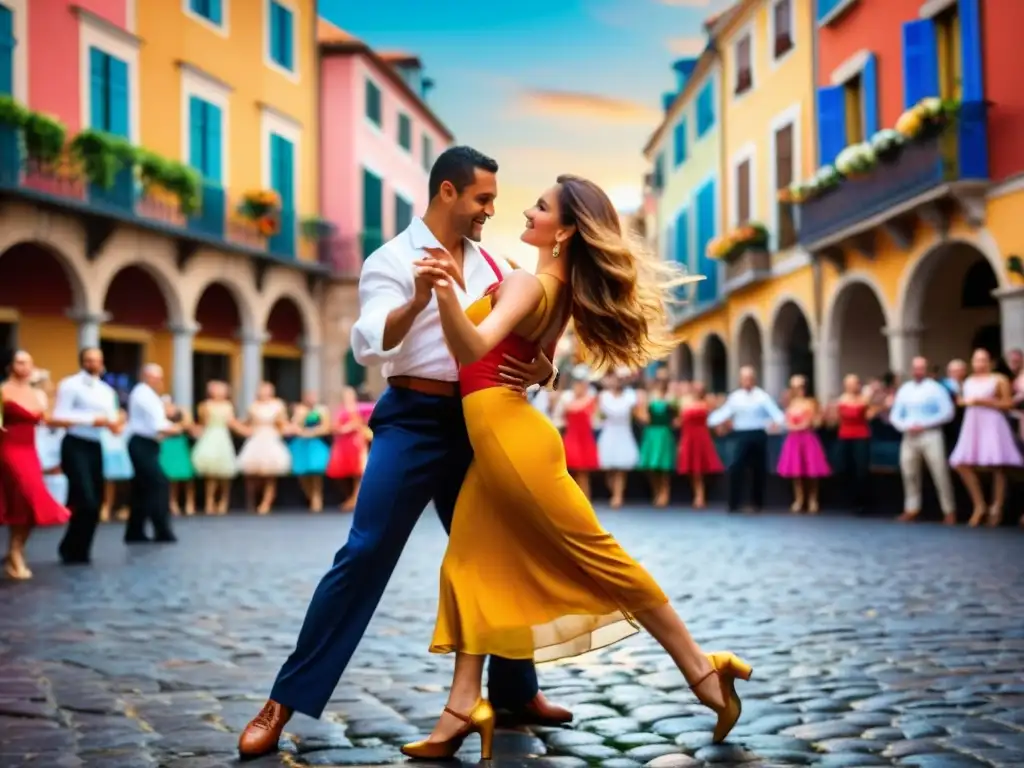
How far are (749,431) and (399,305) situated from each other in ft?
44.2

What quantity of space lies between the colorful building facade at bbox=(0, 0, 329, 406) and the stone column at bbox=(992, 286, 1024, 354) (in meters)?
14.2

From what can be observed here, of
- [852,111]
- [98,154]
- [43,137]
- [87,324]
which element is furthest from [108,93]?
[852,111]

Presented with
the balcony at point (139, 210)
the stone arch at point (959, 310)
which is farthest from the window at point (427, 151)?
the stone arch at point (959, 310)

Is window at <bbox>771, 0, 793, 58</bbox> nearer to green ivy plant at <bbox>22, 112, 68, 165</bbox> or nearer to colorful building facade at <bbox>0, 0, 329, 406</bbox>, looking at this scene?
colorful building facade at <bbox>0, 0, 329, 406</bbox>

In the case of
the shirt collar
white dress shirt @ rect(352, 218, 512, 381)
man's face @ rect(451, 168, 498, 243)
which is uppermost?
man's face @ rect(451, 168, 498, 243)

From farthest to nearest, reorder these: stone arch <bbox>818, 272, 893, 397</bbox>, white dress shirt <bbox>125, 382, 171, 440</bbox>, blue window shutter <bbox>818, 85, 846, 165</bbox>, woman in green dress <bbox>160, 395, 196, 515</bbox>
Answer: stone arch <bbox>818, 272, 893, 397</bbox> → blue window shutter <bbox>818, 85, 846, 165</bbox> → woman in green dress <bbox>160, 395, 196, 515</bbox> → white dress shirt <bbox>125, 382, 171, 440</bbox>

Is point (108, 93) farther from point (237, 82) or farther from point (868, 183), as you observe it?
point (868, 183)

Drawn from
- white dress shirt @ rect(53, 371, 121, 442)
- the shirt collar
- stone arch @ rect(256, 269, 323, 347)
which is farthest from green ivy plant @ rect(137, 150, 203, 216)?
the shirt collar

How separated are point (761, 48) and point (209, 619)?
23.4m

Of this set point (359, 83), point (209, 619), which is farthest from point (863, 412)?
point (359, 83)

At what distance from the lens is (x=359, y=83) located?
33250 mm

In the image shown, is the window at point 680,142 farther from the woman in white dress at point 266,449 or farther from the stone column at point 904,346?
the woman in white dress at point 266,449

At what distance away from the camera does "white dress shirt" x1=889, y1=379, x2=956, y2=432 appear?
1505 cm

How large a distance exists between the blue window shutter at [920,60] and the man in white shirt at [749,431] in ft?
15.6
